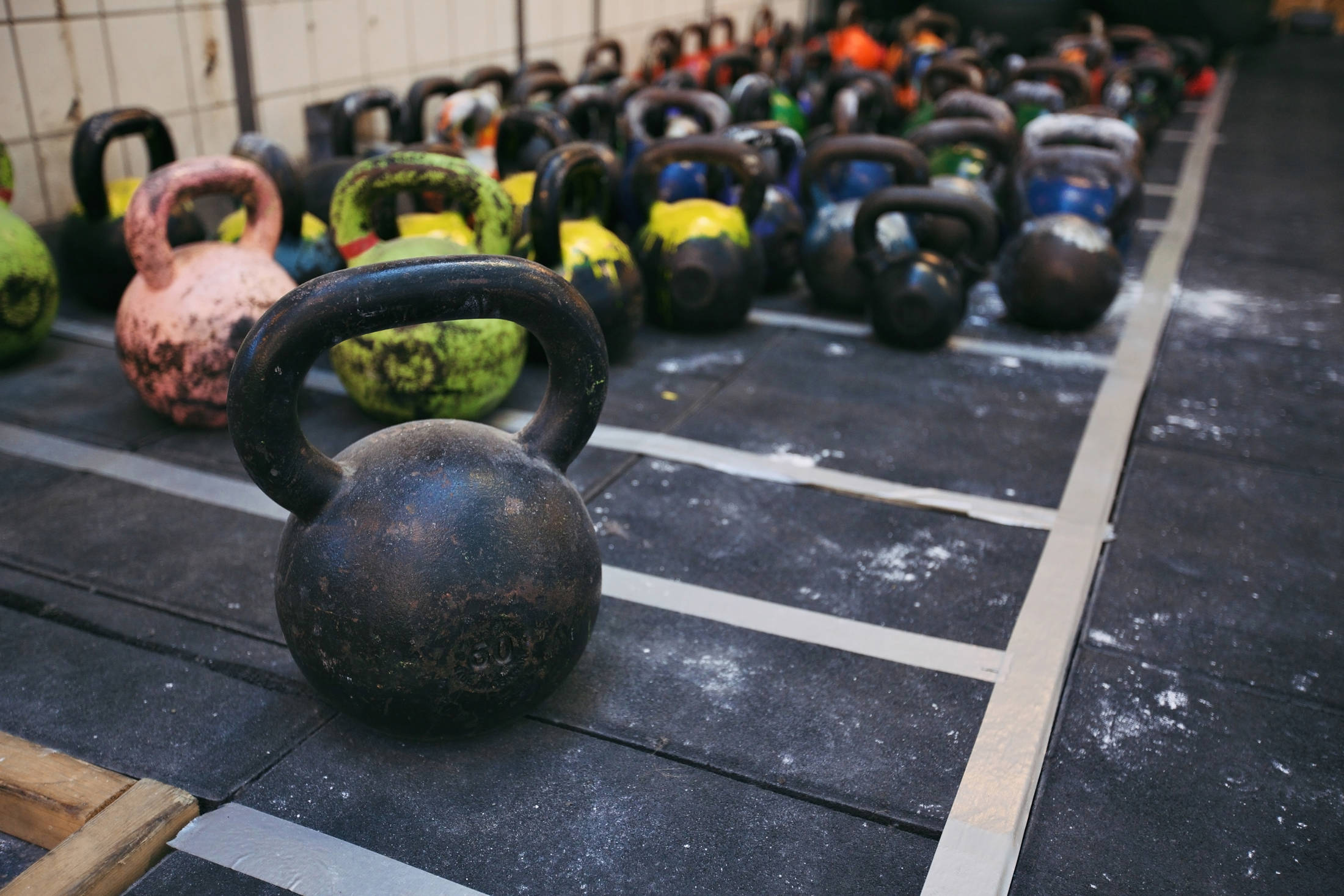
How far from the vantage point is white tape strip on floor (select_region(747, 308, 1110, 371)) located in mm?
5477

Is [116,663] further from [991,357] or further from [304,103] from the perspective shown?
[304,103]

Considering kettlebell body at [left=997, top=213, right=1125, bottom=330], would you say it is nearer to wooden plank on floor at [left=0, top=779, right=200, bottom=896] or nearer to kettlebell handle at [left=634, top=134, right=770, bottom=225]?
kettlebell handle at [left=634, top=134, right=770, bottom=225]

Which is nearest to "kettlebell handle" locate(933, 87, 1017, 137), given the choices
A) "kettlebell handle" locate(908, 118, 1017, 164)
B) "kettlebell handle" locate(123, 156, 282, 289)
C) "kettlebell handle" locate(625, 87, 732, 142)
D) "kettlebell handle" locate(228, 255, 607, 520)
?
"kettlebell handle" locate(908, 118, 1017, 164)

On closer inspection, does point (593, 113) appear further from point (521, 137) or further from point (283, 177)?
point (283, 177)

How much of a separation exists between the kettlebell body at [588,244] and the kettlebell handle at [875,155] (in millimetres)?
1170

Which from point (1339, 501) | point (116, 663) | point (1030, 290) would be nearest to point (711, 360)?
point (1030, 290)

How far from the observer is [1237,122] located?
13.1 meters

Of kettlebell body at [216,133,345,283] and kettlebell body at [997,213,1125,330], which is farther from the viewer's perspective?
kettlebell body at [997,213,1125,330]

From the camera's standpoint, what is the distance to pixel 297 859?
226 cm

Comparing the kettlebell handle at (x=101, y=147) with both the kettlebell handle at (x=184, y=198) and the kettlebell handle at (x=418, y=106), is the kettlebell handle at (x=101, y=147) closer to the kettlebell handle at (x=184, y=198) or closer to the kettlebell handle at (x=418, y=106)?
the kettlebell handle at (x=184, y=198)

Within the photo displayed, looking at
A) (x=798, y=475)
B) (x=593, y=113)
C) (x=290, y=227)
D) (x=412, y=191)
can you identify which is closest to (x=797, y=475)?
(x=798, y=475)

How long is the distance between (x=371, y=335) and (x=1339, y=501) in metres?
3.71

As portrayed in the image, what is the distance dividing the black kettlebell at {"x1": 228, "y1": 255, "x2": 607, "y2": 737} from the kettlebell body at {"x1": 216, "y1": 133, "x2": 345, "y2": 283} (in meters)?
2.75

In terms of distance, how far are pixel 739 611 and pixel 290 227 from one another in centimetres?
310
